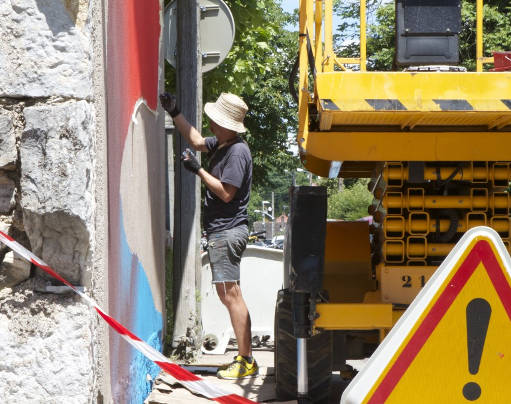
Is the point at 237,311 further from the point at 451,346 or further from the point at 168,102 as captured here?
the point at 451,346

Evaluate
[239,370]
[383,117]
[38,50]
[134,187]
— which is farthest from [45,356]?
[239,370]

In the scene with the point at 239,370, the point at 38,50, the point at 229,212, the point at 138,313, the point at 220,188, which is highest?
the point at 38,50

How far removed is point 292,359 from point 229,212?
1.23 m

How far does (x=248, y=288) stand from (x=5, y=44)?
631 centimetres

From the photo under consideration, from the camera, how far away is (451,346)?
→ 252 centimetres

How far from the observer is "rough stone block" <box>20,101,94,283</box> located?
280cm

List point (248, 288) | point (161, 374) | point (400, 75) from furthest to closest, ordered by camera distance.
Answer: point (248, 288) → point (161, 374) → point (400, 75)

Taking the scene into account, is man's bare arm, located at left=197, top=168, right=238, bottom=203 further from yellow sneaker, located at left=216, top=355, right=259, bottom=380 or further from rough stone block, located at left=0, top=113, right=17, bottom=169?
rough stone block, located at left=0, top=113, right=17, bottom=169

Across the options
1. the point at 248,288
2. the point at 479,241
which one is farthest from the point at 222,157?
the point at 479,241

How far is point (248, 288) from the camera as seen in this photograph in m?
8.95

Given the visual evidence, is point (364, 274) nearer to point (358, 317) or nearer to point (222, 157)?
point (358, 317)

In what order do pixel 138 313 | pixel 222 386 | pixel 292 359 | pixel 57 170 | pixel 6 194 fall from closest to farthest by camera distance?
1. pixel 57 170
2. pixel 6 194
3. pixel 138 313
4. pixel 292 359
5. pixel 222 386

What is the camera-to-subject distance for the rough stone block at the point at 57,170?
9.18 feet

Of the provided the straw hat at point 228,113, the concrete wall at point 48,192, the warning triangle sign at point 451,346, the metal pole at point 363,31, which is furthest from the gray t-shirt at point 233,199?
the warning triangle sign at point 451,346
